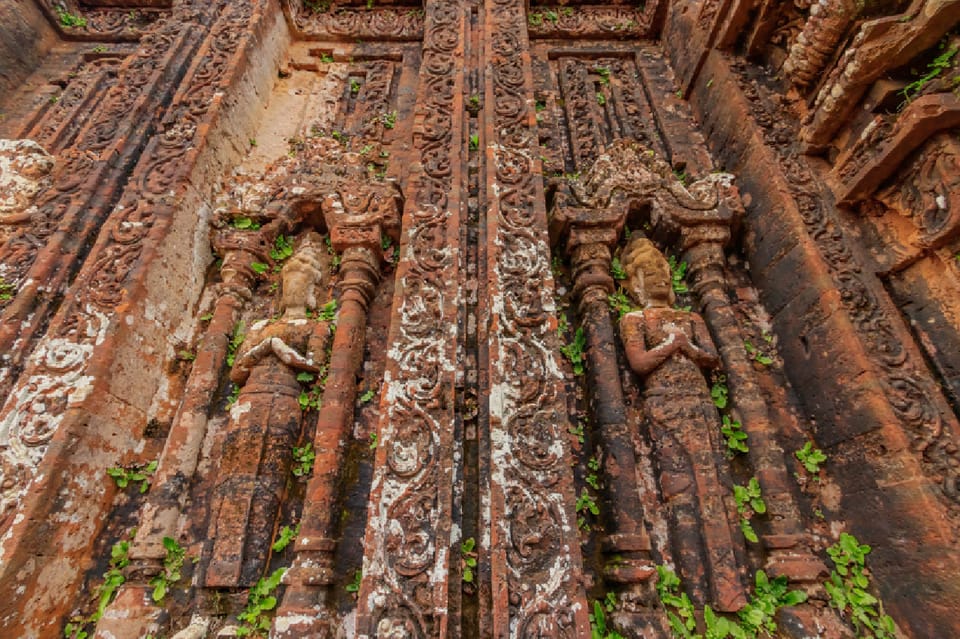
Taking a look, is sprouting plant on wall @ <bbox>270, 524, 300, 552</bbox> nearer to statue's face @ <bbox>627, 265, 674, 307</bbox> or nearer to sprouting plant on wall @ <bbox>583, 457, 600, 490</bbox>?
sprouting plant on wall @ <bbox>583, 457, 600, 490</bbox>

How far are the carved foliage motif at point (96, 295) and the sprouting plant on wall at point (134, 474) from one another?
0.50 m

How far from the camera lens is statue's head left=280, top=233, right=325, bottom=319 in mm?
4320

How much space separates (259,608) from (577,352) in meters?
3.11

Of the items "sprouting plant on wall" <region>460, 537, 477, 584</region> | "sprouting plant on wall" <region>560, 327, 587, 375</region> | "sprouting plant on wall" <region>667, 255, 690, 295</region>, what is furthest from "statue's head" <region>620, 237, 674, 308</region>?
"sprouting plant on wall" <region>460, 537, 477, 584</region>

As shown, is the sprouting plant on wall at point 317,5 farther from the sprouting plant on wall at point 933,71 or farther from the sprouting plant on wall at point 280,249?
the sprouting plant on wall at point 933,71

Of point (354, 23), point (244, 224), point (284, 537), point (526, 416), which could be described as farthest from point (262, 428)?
point (354, 23)

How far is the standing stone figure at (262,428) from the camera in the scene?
3.16 meters

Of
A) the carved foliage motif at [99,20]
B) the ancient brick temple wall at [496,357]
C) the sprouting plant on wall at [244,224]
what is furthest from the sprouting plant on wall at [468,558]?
the carved foliage motif at [99,20]

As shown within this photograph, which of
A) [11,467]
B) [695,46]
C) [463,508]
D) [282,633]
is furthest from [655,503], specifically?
[695,46]

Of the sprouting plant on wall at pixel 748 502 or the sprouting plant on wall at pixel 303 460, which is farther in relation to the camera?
the sprouting plant on wall at pixel 303 460

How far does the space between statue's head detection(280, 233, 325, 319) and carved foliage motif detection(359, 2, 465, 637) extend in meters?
1.12

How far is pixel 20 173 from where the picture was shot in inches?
193

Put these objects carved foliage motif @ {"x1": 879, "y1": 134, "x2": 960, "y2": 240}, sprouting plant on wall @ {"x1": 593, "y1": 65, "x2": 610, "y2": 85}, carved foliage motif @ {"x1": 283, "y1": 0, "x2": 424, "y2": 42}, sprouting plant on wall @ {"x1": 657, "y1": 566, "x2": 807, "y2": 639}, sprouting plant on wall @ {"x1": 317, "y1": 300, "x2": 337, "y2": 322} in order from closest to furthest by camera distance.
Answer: sprouting plant on wall @ {"x1": 657, "y1": 566, "x2": 807, "y2": 639}
carved foliage motif @ {"x1": 879, "y1": 134, "x2": 960, "y2": 240}
sprouting plant on wall @ {"x1": 317, "y1": 300, "x2": 337, "y2": 322}
sprouting plant on wall @ {"x1": 593, "y1": 65, "x2": 610, "y2": 85}
carved foliage motif @ {"x1": 283, "y1": 0, "x2": 424, "y2": 42}

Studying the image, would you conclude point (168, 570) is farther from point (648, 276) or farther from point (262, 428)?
point (648, 276)
